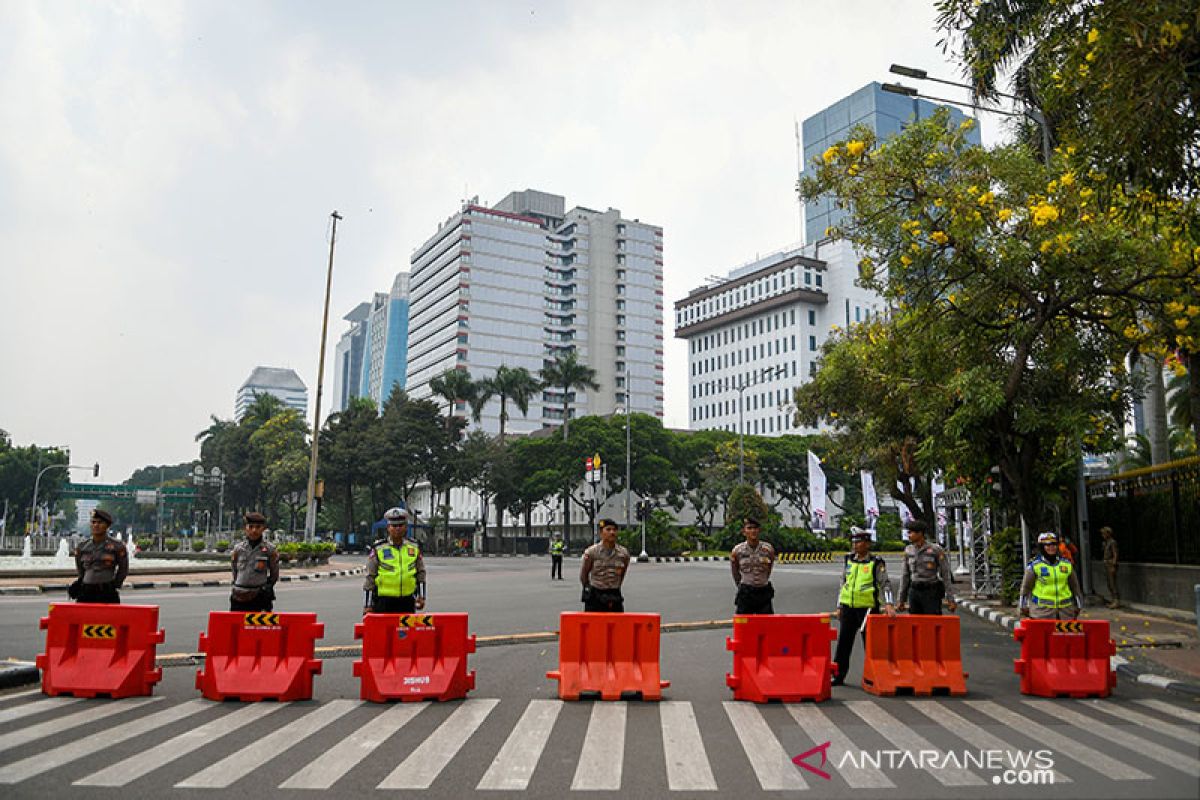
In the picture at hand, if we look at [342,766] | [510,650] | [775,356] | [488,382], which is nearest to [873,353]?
[510,650]

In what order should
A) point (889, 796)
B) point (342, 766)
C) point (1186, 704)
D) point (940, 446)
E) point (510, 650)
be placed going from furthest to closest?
point (940, 446) < point (510, 650) < point (1186, 704) < point (342, 766) < point (889, 796)

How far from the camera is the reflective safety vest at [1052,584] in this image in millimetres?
9703

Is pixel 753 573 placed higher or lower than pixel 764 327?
lower

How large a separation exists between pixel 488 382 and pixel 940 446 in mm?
60231

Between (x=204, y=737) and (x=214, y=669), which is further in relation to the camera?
(x=214, y=669)

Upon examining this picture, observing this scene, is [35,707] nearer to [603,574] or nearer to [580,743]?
[580,743]

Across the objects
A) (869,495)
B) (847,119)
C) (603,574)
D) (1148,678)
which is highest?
(847,119)

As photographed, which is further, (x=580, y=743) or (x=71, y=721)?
(x=71, y=721)

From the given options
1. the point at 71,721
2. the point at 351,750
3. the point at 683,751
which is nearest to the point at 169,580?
the point at 71,721

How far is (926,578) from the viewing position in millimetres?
10125

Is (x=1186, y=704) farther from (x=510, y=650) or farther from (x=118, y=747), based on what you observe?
(x=118, y=747)

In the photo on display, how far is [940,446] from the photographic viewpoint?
61.1 feet

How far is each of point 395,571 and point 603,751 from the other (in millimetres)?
3361

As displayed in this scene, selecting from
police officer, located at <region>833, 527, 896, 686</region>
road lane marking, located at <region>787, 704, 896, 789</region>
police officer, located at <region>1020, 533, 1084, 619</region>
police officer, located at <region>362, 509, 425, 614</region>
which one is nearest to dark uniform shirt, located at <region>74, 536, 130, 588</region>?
police officer, located at <region>362, 509, 425, 614</region>
